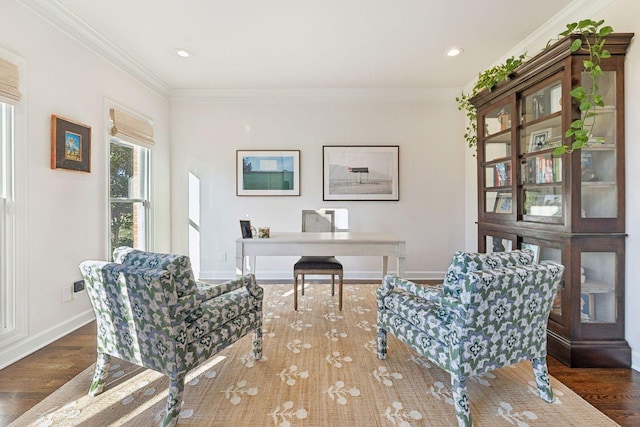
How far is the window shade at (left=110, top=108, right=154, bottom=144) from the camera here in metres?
3.04

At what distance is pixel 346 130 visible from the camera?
4.13 meters

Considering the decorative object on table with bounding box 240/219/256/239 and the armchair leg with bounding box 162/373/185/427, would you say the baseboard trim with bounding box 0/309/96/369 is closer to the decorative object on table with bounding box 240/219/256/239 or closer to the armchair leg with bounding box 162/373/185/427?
the armchair leg with bounding box 162/373/185/427

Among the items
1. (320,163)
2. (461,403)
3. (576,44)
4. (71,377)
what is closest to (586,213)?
(576,44)

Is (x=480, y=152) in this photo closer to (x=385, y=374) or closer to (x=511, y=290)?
(x=511, y=290)

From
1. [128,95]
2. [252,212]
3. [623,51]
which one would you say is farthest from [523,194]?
[128,95]

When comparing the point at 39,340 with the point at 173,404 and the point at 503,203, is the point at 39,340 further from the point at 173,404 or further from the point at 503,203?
the point at 503,203

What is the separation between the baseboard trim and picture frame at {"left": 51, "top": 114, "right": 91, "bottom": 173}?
50.0 inches

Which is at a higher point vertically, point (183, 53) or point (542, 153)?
point (183, 53)

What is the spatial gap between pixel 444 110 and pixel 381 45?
1621 mm

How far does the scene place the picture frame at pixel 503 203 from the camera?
259 cm

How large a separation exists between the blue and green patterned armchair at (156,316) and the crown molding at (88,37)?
2.05 metres

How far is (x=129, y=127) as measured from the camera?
10.6ft

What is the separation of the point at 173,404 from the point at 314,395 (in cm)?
72

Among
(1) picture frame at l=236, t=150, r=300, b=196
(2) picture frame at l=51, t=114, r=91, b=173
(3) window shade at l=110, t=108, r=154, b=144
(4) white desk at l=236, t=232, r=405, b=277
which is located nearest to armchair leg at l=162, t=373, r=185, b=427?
(4) white desk at l=236, t=232, r=405, b=277
